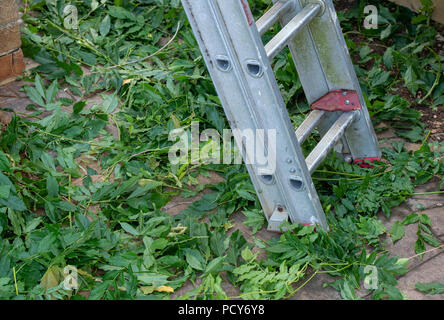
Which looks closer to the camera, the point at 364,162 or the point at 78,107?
the point at 364,162

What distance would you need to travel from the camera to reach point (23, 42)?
3613mm

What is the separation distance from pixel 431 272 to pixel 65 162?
1615 millimetres

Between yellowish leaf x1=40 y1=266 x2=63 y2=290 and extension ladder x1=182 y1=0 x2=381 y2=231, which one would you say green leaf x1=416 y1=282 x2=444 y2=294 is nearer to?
extension ladder x1=182 y1=0 x2=381 y2=231

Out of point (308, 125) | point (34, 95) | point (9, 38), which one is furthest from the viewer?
point (9, 38)

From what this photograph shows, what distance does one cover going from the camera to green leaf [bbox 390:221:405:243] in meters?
2.36

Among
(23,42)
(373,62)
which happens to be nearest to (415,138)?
(373,62)

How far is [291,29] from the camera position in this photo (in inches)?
91.3

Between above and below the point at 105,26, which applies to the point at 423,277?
below

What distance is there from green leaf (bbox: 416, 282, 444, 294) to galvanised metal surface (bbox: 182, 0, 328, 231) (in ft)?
1.38

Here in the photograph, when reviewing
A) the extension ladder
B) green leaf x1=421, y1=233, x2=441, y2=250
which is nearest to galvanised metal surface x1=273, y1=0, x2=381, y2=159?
the extension ladder

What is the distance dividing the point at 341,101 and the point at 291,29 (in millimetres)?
464

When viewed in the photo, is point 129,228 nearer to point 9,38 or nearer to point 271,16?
point 271,16

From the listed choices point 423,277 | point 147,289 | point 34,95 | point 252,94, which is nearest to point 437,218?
point 423,277

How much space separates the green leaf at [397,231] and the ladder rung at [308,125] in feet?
1.58
